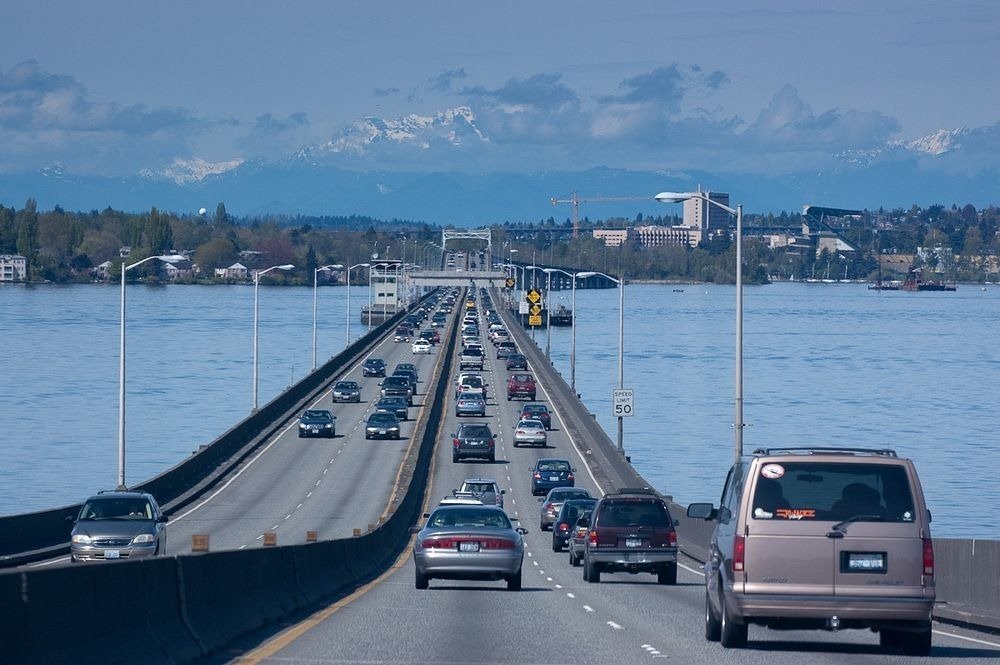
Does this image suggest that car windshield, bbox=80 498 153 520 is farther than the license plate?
Yes

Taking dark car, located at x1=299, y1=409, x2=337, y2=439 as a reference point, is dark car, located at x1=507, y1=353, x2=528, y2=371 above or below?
above

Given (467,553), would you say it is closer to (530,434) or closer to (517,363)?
(530,434)

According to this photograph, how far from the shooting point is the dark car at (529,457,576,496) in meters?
57.3

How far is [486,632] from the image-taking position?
1736 centimetres

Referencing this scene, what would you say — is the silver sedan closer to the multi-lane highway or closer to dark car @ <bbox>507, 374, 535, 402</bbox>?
the multi-lane highway

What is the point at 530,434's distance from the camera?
73.1 m

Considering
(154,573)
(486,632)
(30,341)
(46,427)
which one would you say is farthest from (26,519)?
(30,341)

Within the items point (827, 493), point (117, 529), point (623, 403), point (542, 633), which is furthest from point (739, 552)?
point (623, 403)

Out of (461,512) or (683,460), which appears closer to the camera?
(461,512)

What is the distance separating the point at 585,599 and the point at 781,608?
890 cm

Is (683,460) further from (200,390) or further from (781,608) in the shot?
(781,608)

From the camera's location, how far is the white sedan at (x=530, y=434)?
73000mm

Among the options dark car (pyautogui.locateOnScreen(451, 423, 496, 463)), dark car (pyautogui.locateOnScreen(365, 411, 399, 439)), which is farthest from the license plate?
dark car (pyautogui.locateOnScreen(365, 411, 399, 439))

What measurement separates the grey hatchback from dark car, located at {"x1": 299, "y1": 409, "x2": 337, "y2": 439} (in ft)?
140
